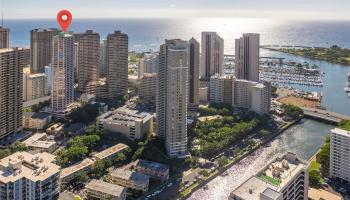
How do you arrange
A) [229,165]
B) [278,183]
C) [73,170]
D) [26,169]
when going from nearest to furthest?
1. [278,183]
2. [26,169]
3. [73,170]
4. [229,165]

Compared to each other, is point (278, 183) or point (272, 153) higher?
point (278, 183)

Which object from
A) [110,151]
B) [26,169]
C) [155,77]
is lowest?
[110,151]

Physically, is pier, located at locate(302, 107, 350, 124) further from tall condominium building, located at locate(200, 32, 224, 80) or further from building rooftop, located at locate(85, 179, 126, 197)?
building rooftop, located at locate(85, 179, 126, 197)

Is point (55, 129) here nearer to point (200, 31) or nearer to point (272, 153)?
point (272, 153)

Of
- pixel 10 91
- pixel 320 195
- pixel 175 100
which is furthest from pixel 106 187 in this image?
pixel 10 91

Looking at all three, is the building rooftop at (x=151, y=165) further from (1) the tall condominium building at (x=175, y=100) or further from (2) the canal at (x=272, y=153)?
(2) the canal at (x=272, y=153)

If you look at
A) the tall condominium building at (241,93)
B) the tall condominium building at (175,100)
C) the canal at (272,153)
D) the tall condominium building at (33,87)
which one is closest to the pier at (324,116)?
the canal at (272,153)

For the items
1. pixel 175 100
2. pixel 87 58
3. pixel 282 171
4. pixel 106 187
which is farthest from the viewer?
pixel 87 58
